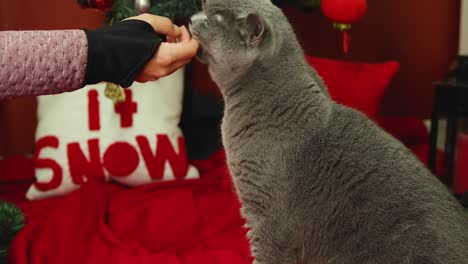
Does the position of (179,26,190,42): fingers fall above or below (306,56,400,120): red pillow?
above

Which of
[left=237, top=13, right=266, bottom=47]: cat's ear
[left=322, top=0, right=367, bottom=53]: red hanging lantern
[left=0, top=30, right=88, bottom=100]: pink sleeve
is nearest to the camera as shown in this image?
[left=0, top=30, right=88, bottom=100]: pink sleeve

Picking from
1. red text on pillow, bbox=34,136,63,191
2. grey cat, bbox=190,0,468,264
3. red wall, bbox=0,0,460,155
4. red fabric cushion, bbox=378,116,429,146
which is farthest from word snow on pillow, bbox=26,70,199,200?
red fabric cushion, bbox=378,116,429,146

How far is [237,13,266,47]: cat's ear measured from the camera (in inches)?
33.3

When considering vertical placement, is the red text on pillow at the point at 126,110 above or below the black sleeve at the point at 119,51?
below

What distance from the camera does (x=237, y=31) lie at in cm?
88

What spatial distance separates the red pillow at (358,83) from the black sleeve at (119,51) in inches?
32.3

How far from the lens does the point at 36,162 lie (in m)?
1.55

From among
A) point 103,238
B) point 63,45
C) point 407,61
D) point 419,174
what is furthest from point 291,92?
point 407,61

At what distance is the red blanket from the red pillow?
0.45m

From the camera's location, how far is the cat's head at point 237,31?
2.84 ft

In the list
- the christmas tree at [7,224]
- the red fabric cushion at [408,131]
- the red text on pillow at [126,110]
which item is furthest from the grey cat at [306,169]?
the red fabric cushion at [408,131]

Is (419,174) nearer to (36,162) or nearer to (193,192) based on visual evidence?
(193,192)

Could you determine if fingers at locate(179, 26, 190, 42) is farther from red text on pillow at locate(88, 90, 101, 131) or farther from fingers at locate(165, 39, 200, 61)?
red text on pillow at locate(88, 90, 101, 131)

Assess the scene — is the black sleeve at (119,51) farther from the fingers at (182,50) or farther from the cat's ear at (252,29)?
the cat's ear at (252,29)
